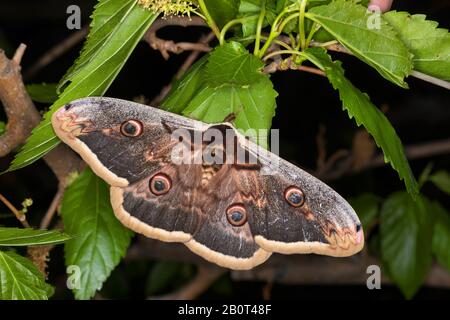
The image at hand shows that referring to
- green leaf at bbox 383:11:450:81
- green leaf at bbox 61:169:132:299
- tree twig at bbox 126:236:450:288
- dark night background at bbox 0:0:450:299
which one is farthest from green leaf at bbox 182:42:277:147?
dark night background at bbox 0:0:450:299

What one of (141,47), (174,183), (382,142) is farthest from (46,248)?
(141,47)

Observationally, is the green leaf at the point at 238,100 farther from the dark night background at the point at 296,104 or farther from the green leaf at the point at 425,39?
the dark night background at the point at 296,104

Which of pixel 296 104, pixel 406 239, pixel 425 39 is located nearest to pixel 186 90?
pixel 425 39

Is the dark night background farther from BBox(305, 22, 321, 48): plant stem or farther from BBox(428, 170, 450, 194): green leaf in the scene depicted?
BBox(305, 22, 321, 48): plant stem

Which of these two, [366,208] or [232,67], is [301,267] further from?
[232,67]

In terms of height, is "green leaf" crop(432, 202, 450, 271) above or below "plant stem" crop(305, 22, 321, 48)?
below

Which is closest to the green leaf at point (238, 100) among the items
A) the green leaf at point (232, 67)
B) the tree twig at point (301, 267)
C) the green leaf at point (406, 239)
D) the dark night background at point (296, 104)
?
the green leaf at point (232, 67)

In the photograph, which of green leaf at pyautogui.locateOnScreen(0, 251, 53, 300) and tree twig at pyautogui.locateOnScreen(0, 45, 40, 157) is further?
tree twig at pyautogui.locateOnScreen(0, 45, 40, 157)
